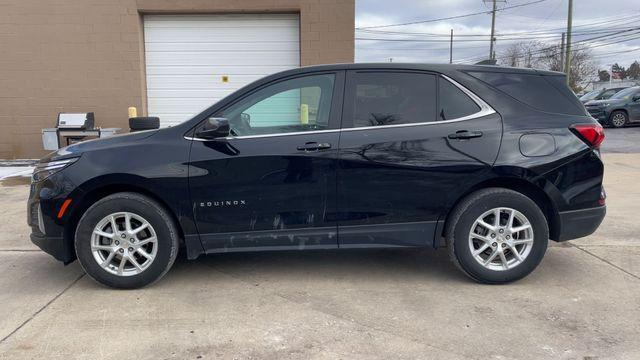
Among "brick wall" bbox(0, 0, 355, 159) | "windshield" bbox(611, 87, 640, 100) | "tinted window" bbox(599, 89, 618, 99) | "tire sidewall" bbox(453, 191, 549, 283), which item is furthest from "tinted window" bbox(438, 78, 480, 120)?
"tinted window" bbox(599, 89, 618, 99)

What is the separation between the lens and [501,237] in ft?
14.3

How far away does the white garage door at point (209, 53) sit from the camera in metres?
11.1

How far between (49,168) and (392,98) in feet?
9.48

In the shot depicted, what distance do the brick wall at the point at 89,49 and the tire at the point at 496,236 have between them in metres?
7.10

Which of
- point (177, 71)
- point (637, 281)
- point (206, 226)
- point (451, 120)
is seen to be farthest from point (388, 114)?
point (177, 71)

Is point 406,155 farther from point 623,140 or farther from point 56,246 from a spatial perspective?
point 623,140

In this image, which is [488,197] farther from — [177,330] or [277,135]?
[177,330]

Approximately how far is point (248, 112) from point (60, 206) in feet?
5.53

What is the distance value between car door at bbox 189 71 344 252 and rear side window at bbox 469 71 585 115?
133cm

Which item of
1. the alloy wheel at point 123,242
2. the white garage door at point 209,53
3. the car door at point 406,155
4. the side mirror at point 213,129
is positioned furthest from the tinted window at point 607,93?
the alloy wheel at point 123,242

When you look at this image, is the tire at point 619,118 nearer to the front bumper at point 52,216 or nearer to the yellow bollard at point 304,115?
the yellow bollard at point 304,115

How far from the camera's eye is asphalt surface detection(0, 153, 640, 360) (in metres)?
3.41

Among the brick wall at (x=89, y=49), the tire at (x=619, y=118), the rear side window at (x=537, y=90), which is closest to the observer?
the rear side window at (x=537, y=90)

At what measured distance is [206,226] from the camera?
14.1 ft
